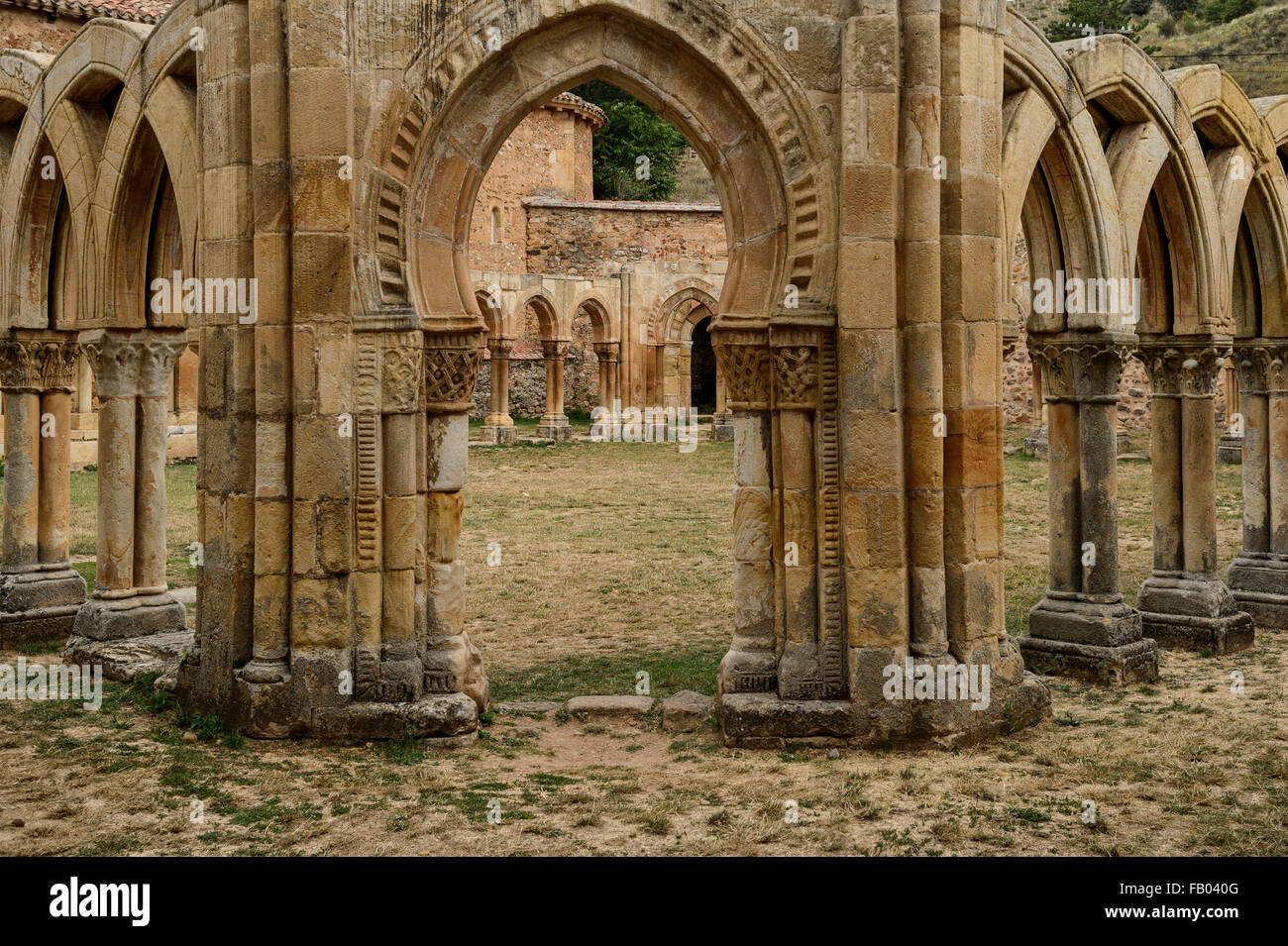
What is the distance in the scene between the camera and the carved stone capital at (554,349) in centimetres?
3080

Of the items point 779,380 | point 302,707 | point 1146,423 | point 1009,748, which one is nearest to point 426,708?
point 302,707

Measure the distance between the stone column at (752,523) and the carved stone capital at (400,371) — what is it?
166cm

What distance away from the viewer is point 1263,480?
10.9 meters

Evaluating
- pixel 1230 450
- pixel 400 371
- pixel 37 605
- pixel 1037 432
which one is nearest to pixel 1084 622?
pixel 400 371

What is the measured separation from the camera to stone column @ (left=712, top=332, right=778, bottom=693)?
687 centimetres

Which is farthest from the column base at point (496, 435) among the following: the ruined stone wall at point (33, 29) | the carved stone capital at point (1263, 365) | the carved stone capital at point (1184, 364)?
the carved stone capital at point (1184, 364)

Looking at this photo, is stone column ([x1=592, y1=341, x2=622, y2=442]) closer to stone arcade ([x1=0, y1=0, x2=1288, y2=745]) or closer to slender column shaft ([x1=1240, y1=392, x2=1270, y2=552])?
slender column shaft ([x1=1240, y1=392, x2=1270, y2=552])

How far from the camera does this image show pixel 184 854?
16.6 ft

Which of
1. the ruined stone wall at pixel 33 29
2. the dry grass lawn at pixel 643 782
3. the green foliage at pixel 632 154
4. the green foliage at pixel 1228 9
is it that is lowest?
the dry grass lawn at pixel 643 782

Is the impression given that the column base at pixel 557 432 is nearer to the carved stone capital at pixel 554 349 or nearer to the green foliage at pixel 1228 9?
the carved stone capital at pixel 554 349

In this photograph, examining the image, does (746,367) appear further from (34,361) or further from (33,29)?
(33,29)

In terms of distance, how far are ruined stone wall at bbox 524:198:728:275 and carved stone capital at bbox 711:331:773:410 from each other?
33.3 meters

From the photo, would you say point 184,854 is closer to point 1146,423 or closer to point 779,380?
point 779,380

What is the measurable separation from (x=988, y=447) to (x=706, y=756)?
2228mm
